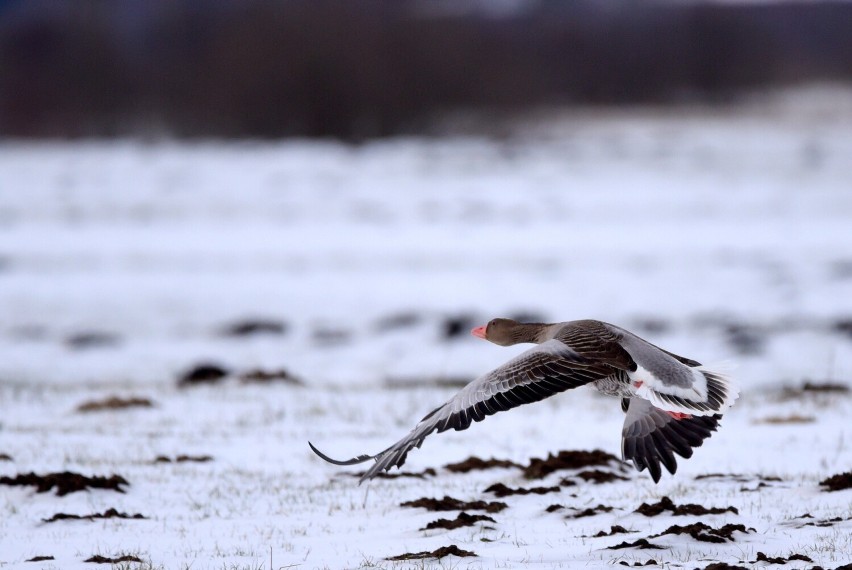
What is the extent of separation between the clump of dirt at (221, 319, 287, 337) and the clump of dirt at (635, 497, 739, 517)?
420 inches

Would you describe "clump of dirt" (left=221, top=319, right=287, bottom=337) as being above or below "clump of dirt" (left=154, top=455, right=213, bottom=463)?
above

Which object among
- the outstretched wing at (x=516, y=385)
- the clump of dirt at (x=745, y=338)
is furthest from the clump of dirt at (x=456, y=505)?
the clump of dirt at (x=745, y=338)

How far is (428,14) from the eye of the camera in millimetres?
49625

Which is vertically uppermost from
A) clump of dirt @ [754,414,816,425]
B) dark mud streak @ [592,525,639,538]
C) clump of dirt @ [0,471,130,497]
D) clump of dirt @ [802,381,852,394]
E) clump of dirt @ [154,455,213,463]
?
clump of dirt @ [802,381,852,394]

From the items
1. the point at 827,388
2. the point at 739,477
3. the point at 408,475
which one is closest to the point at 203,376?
the point at 408,475

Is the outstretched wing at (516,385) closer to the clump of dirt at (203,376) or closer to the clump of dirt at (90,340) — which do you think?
the clump of dirt at (203,376)

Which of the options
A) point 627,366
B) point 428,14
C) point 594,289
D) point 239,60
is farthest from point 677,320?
point 428,14

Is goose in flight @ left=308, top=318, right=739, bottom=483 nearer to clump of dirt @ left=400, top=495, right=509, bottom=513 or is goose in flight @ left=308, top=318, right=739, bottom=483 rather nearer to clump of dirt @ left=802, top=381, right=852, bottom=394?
clump of dirt @ left=400, top=495, right=509, bottom=513

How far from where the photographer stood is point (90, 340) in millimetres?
15758

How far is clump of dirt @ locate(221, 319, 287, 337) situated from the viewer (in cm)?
1616

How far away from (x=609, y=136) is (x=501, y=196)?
460 inches

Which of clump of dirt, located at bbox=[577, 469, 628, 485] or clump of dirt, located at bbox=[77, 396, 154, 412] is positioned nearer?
clump of dirt, located at bbox=[577, 469, 628, 485]

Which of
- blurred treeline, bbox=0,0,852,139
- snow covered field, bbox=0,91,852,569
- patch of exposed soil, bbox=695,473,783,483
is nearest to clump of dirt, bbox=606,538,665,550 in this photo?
snow covered field, bbox=0,91,852,569

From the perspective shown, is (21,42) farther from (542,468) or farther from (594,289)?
A: (542,468)
